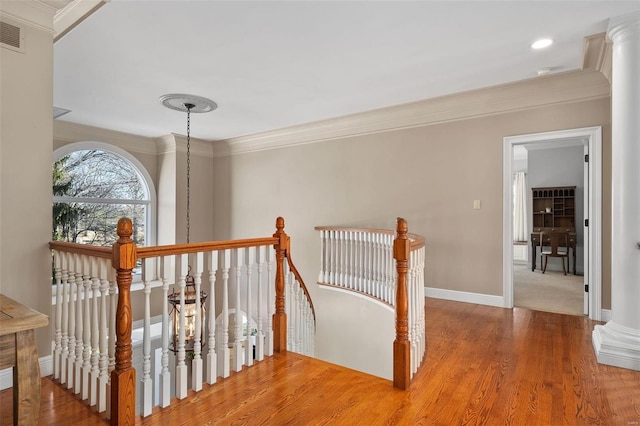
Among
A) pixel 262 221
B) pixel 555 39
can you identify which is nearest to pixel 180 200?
pixel 262 221

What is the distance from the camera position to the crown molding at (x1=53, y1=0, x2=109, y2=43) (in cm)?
251

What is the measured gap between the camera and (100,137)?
20.1 feet

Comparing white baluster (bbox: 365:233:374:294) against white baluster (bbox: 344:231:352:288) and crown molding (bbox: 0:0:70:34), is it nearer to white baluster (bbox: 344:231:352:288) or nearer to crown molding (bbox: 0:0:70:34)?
white baluster (bbox: 344:231:352:288)

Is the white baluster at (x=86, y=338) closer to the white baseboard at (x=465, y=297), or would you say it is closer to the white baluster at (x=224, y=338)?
the white baluster at (x=224, y=338)

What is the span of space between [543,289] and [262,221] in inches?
192

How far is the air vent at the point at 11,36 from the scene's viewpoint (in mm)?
2275

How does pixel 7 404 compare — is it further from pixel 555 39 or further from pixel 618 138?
pixel 555 39

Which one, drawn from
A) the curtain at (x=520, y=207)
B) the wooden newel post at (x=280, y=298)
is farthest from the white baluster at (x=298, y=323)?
the curtain at (x=520, y=207)

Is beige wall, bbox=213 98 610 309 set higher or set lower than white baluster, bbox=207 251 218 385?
higher

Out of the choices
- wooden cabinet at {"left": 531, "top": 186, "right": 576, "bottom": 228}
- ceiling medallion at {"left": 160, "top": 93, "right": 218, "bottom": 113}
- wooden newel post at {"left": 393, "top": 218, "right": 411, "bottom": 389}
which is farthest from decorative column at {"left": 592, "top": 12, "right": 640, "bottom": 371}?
wooden cabinet at {"left": 531, "top": 186, "right": 576, "bottom": 228}

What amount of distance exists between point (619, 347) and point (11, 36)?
4771 millimetres

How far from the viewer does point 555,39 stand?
2.95m

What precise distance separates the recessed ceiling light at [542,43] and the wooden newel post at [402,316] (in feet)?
6.95

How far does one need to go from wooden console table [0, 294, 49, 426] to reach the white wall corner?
11.2 feet
